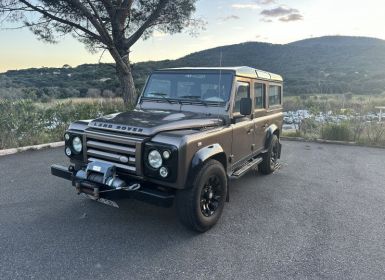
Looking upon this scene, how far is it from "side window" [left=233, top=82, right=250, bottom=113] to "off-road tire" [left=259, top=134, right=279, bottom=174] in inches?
61.9

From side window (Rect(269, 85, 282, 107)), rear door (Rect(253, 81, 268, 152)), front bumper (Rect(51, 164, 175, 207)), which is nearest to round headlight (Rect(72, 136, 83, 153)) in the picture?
front bumper (Rect(51, 164, 175, 207))

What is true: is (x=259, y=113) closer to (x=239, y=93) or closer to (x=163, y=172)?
(x=239, y=93)

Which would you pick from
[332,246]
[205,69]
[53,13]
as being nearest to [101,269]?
[332,246]

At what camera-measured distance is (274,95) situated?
6.19 metres

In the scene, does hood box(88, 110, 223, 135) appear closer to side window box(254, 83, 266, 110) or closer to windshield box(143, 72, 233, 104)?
windshield box(143, 72, 233, 104)

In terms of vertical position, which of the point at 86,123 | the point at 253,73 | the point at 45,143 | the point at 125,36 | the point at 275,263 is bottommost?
the point at 275,263

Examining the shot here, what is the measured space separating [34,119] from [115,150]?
232 inches

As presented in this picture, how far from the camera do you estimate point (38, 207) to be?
4.36 m

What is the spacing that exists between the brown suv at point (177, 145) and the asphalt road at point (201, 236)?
42 centimetres

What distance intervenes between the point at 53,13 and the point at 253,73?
7912 millimetres

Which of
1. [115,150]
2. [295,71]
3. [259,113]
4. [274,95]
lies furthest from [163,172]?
[295,71]

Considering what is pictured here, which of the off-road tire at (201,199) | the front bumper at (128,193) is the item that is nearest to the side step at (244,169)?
the off-road tire at (201,199)

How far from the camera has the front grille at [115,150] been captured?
11.0 feet

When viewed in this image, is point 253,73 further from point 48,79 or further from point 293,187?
point 48,79
